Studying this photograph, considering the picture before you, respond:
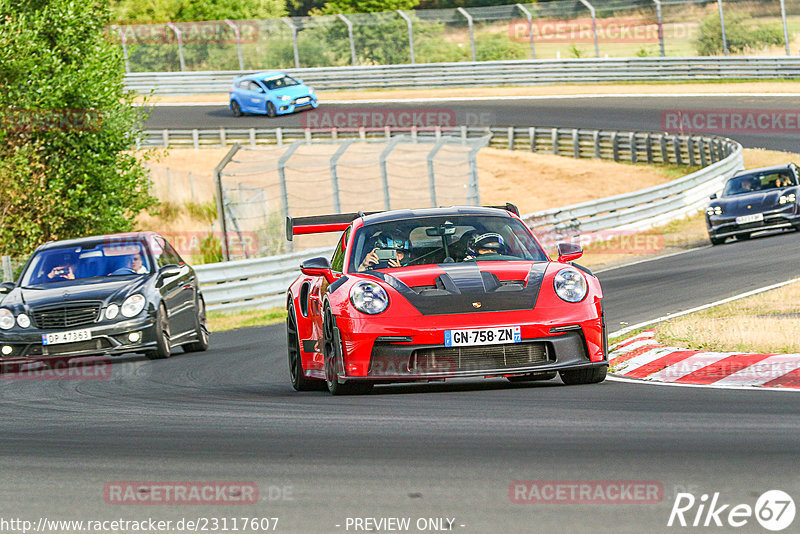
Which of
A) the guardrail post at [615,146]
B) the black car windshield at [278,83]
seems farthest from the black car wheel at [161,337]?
the black car windshield at [278,83]

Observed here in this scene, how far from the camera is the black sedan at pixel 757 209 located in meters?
22.6

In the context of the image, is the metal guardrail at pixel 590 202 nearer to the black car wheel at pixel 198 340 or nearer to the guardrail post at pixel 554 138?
the guardrail post at pixel 554 138

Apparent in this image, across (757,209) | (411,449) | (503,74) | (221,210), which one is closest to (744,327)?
(411,449)

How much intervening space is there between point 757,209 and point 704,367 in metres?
14.1

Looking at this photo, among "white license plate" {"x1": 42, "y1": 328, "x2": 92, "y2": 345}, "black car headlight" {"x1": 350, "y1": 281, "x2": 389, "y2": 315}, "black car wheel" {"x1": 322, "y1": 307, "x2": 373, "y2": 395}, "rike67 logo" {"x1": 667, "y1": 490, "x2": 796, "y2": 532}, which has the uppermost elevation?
"rike67 logo" {"x1": 667, "y1": 490, "x2": 796, "y2": 532}

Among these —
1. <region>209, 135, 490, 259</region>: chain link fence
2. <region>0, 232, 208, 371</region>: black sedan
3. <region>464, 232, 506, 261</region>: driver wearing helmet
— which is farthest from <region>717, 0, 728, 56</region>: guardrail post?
<region>464, 232, 506, 261</region>: driver wearing helmet

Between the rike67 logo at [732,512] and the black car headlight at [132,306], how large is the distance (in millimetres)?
9821

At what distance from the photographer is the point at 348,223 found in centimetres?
1045

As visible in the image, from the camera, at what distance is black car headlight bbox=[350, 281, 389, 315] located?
830 centimetres

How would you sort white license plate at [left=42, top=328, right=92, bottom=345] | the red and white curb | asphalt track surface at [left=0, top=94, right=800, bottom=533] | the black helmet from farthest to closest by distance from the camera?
white license plate at [left=42, top=328, right=92, bottom=345] → the black helmet → the red and white curb → asphalt track surface at [left=0, top=94, right=800, bottom=533]

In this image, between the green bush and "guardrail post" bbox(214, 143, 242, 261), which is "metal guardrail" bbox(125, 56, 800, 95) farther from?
"guardrail post" bbox(214, 143, 242, 261)

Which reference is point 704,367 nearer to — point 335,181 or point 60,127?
point 335,181

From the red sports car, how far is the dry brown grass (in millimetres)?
1814

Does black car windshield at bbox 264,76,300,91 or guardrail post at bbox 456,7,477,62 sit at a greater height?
guardrail post at bbox 456,7,477,62
